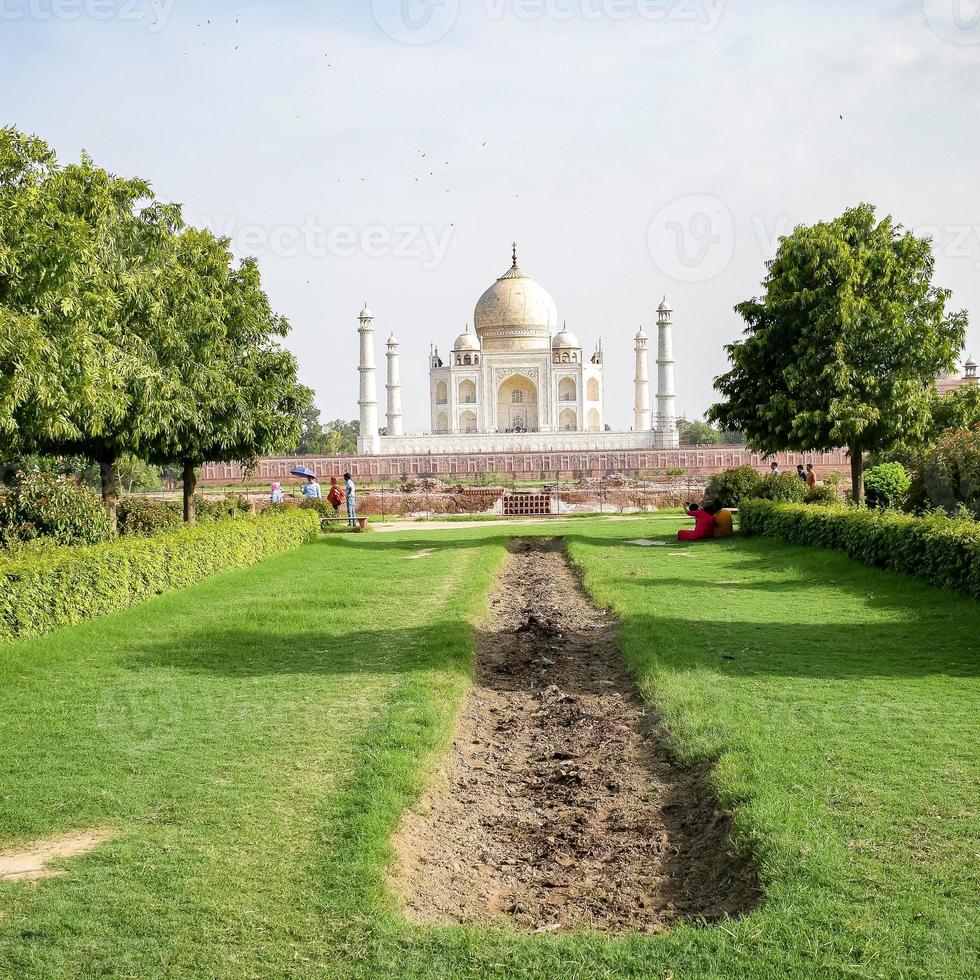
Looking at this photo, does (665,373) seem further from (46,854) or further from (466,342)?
(46,854)

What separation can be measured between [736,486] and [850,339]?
336 cm

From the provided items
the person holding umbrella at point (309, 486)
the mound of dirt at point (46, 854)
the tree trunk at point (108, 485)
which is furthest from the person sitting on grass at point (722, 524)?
the mound of dirt at point (46, 854)

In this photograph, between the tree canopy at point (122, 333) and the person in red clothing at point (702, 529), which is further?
the person in red clothing at point (702, 529)

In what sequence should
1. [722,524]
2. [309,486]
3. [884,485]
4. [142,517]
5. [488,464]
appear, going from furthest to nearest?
[488,464]
[309,486]
[884,485]
[722,524]
[142,517]

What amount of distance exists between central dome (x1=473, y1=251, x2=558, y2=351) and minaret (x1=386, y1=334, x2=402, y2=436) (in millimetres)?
4376

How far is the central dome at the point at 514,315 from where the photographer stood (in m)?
53.6

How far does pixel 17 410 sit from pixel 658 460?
108 feet

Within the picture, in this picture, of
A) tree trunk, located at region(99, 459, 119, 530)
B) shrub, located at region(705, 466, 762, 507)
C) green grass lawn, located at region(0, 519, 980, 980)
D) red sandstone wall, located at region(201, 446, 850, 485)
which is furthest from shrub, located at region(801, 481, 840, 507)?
red sandstone wall, located at region(201, 446, 850, 485)

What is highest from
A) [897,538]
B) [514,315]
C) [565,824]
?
[514,315]

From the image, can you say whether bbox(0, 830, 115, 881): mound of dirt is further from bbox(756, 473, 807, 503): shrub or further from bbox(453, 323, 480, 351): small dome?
bbox(453, 323, 480, 351): small dome

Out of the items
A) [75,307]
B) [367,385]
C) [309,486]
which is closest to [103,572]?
[75,307]

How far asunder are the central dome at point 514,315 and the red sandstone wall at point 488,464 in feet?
42.5

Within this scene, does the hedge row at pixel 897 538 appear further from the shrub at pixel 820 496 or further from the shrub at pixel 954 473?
the shrub at pixel 820 496

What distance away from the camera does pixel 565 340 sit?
55.5m
